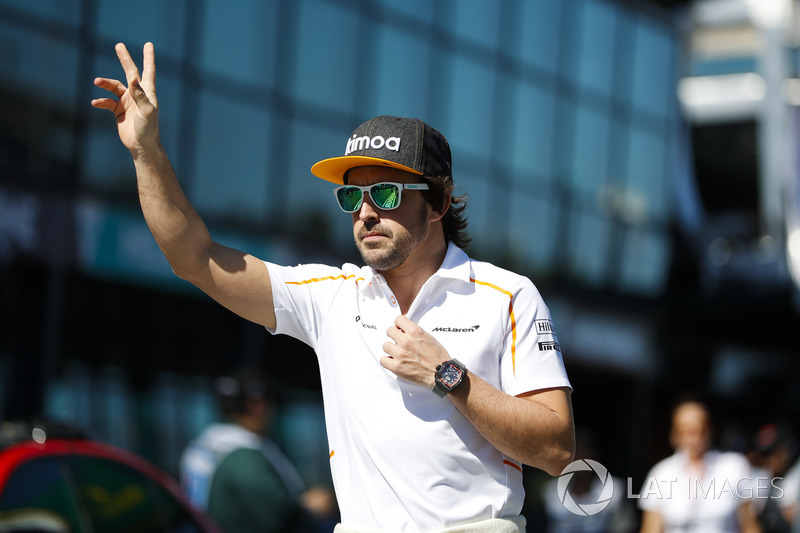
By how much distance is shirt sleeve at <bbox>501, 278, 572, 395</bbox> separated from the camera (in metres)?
2.67

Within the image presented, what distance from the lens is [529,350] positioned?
2.70 metres

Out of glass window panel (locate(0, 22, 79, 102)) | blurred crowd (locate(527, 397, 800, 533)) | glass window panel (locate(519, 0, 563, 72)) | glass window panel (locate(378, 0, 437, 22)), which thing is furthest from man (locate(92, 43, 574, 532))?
glass window panel (locate(519, 0, 563, 72))

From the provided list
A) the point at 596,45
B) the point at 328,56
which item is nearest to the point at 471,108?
the point at 328,56

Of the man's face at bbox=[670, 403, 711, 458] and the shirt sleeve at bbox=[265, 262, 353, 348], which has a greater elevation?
the shirt sleeve at bbox=[265, 262, 353, 348]

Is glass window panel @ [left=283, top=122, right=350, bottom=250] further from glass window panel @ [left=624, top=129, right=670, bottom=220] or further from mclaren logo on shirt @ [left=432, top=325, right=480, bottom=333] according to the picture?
mclaren logo on shirt @ [left=432, top=325, right=480, bottom=333]

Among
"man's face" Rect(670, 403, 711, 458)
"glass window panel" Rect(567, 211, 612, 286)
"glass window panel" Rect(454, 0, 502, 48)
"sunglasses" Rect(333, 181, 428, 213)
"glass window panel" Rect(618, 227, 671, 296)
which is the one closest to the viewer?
"sunglasses" Rect(333, 181, 428, 213)

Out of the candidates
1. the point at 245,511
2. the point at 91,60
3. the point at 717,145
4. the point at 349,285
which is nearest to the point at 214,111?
the point at 91,60

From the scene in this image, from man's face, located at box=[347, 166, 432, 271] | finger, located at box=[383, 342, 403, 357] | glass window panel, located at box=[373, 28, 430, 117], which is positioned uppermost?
glass window panel, located at box=[373, 28, 430, 117]

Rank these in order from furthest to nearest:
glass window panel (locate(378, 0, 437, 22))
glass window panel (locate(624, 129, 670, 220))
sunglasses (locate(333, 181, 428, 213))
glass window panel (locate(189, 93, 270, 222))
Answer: glass window panel (locate(624, 129, 670, 220)) → glass window panel (locate(378, 0, 437, 22)) → glass window panel (locate(189, 93, 270, 222)) → sunglasses (locate(333, 181, 428, 213))

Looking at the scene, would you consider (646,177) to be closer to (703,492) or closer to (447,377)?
(703,492)

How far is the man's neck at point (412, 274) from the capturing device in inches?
116

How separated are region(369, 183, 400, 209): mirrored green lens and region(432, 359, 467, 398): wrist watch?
0.52 metres

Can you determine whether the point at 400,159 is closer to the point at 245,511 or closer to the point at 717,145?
the point at 245,511

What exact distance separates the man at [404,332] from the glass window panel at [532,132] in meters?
15.8
